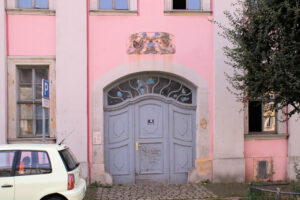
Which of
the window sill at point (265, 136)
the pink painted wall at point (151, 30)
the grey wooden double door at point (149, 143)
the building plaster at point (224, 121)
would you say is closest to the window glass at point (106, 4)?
the pink painted wall at point (151, 30)

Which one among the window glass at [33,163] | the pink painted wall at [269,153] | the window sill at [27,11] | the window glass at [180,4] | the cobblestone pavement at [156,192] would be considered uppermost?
the window glass at [180,4]

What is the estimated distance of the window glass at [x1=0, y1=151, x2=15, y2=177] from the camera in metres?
5.41

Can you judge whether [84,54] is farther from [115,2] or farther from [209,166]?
[209,166]

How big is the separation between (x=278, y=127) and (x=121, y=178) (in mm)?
4884

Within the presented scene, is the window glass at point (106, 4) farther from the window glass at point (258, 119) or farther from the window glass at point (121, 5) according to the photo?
the window glass at point (258, 119)

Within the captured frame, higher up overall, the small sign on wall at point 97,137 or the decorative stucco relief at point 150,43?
the decorative stucco relief at point 150,43

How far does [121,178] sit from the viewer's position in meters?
8.71

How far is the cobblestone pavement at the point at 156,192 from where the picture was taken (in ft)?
24.5

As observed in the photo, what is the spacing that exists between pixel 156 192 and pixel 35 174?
11.3 feet

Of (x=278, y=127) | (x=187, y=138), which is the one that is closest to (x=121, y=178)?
(x=187, y=138)

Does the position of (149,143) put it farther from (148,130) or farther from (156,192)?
(156,192)

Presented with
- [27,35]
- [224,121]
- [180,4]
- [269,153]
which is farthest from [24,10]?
[269,153]

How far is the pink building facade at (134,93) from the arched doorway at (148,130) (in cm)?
3

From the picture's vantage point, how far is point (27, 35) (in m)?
8.34
